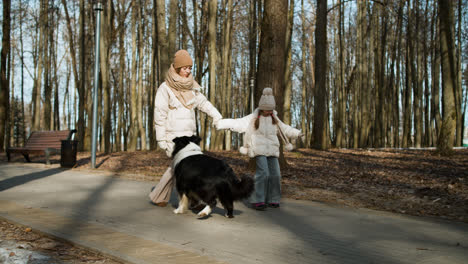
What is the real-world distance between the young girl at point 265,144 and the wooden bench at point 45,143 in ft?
30.4

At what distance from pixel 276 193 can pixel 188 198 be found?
5.00ft

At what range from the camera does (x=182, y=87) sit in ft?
19.1

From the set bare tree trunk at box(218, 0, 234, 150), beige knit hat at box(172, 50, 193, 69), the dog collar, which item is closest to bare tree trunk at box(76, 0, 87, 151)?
bare tree trunk at box(218, 0, 234, 150)

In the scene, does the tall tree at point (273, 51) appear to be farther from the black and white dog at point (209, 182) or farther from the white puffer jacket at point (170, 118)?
the black and white dog at point (209, 182)

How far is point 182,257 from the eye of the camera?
139 inches

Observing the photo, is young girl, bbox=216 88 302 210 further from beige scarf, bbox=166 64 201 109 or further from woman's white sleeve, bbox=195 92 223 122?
beige scarf, bbox=166 64 201 109

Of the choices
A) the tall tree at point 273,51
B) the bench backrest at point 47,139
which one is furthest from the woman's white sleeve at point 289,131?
the bench backrest at point 47,139

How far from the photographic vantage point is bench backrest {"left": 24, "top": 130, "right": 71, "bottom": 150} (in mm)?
14289

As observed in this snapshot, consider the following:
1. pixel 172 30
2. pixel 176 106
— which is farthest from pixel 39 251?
pixel 172 30

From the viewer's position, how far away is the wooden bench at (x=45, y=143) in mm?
13844

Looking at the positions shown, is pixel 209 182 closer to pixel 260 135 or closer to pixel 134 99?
pixel 260 135

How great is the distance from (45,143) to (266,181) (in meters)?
11.1

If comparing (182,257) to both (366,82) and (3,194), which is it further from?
(366,82)

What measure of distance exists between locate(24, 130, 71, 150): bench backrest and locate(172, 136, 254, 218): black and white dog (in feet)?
33.1
